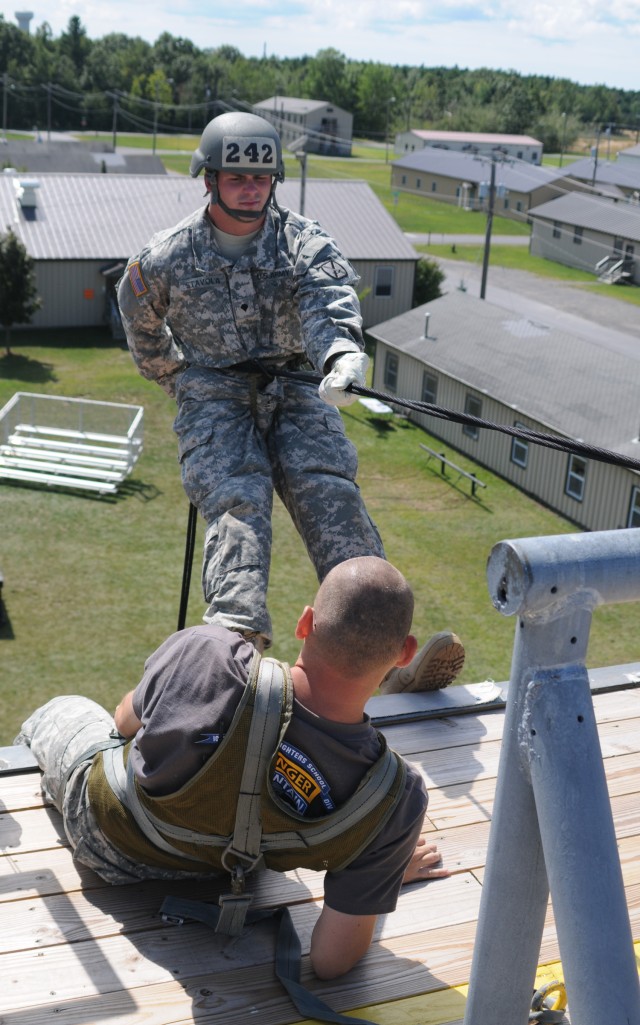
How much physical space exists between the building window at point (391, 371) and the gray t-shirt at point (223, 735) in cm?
3288

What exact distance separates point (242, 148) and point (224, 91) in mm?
126189

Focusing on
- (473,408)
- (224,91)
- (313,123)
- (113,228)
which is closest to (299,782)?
(473,408)

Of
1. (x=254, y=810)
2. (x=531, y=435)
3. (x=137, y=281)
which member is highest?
(x=137, y=281)

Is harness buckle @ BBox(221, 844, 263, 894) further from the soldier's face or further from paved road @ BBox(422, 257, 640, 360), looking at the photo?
paved road @ BBox(422, 257, 640, 360)

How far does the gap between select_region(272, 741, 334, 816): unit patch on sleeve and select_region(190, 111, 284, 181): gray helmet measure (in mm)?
2707

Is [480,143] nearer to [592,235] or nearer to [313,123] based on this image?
[313,123]

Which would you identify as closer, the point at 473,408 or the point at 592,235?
the point at 473,408

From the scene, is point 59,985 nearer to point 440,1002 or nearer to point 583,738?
point 440,1002

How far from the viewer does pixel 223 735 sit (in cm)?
330

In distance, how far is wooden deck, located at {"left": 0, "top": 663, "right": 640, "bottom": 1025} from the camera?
3432 mm

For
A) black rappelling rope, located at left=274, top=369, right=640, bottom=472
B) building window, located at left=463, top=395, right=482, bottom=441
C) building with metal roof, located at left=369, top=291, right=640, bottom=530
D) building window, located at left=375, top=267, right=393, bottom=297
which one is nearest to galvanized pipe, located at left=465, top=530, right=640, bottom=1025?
black rappelling rope, located at left=274, top=369, right=640, bottom=472

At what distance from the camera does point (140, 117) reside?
115m

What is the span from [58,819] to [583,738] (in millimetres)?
2771

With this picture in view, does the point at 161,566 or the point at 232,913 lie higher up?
the point at 232,913
